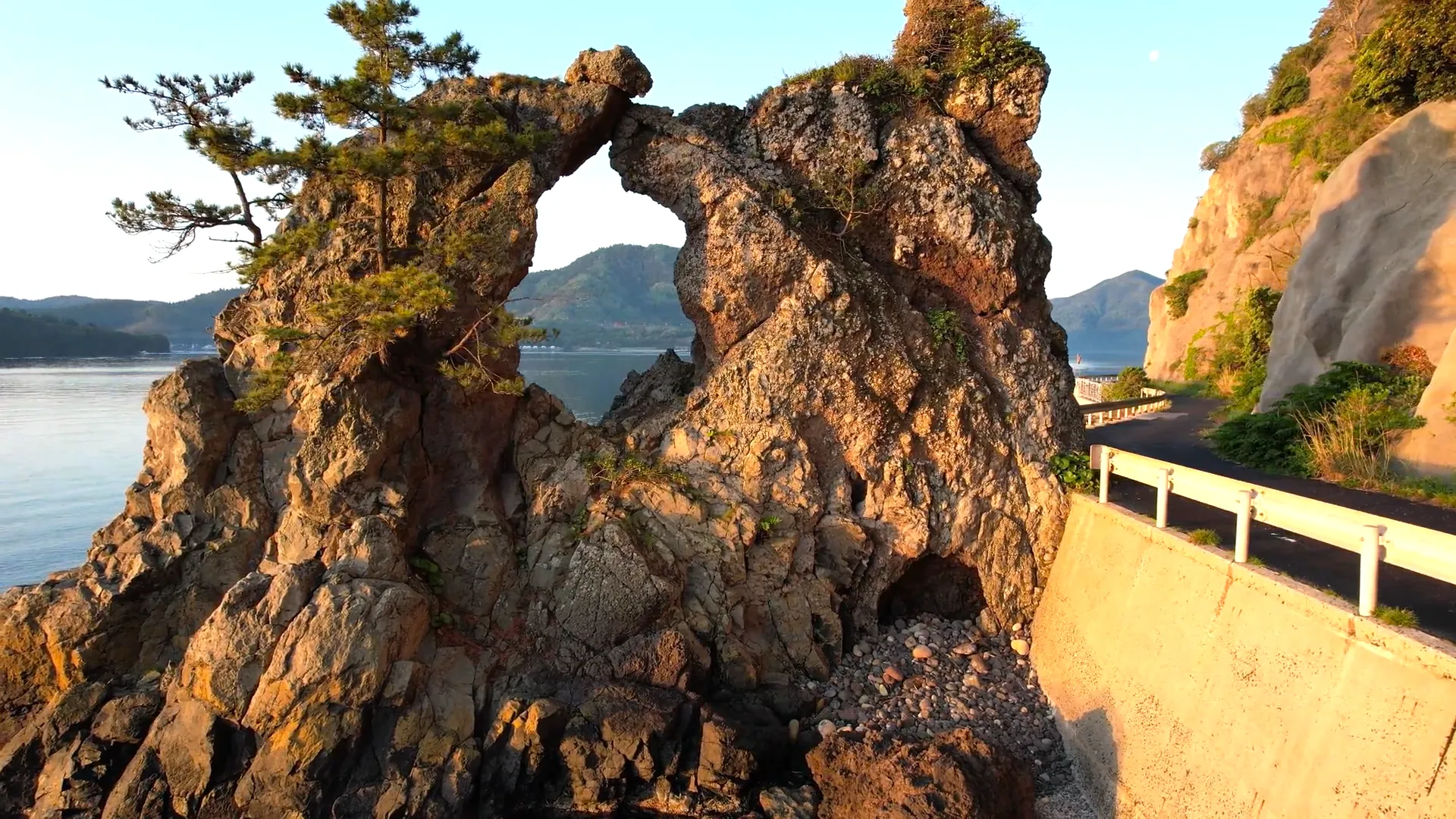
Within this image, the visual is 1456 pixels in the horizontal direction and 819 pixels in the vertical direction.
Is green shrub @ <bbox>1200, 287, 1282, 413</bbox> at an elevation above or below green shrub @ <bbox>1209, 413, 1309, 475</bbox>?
above

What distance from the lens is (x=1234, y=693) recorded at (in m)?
7.88

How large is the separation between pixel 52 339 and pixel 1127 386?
106499 mm

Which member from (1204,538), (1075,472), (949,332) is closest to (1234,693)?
(1204,538)

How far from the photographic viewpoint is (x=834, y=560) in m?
13.0

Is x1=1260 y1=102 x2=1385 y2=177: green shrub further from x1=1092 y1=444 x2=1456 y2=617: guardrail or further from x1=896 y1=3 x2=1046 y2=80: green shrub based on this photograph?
x1=1092 y1=444 x2=1456 y2=617: guardrail

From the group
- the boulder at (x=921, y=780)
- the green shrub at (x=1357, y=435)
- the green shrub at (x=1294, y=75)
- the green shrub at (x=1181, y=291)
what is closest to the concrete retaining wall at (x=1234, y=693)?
the boulder at (x=921, y=780)

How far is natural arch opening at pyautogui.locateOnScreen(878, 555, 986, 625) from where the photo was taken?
1385cm

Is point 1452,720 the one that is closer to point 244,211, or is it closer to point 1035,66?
point 1035,66

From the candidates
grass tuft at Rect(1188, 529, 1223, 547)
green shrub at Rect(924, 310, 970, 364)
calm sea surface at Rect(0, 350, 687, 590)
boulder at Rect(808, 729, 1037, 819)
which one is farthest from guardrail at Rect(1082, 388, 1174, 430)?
boulder at Rect(808, 729, 1037, 819)

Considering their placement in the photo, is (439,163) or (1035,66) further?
(1035,66)

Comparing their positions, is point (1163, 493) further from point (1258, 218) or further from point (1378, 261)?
point (1258, 218)

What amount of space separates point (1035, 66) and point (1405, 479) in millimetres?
9429

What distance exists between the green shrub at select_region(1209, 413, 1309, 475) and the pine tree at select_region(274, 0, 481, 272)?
1619 cm

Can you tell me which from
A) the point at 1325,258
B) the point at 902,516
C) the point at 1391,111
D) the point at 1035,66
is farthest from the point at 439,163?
the point at 1391,111
